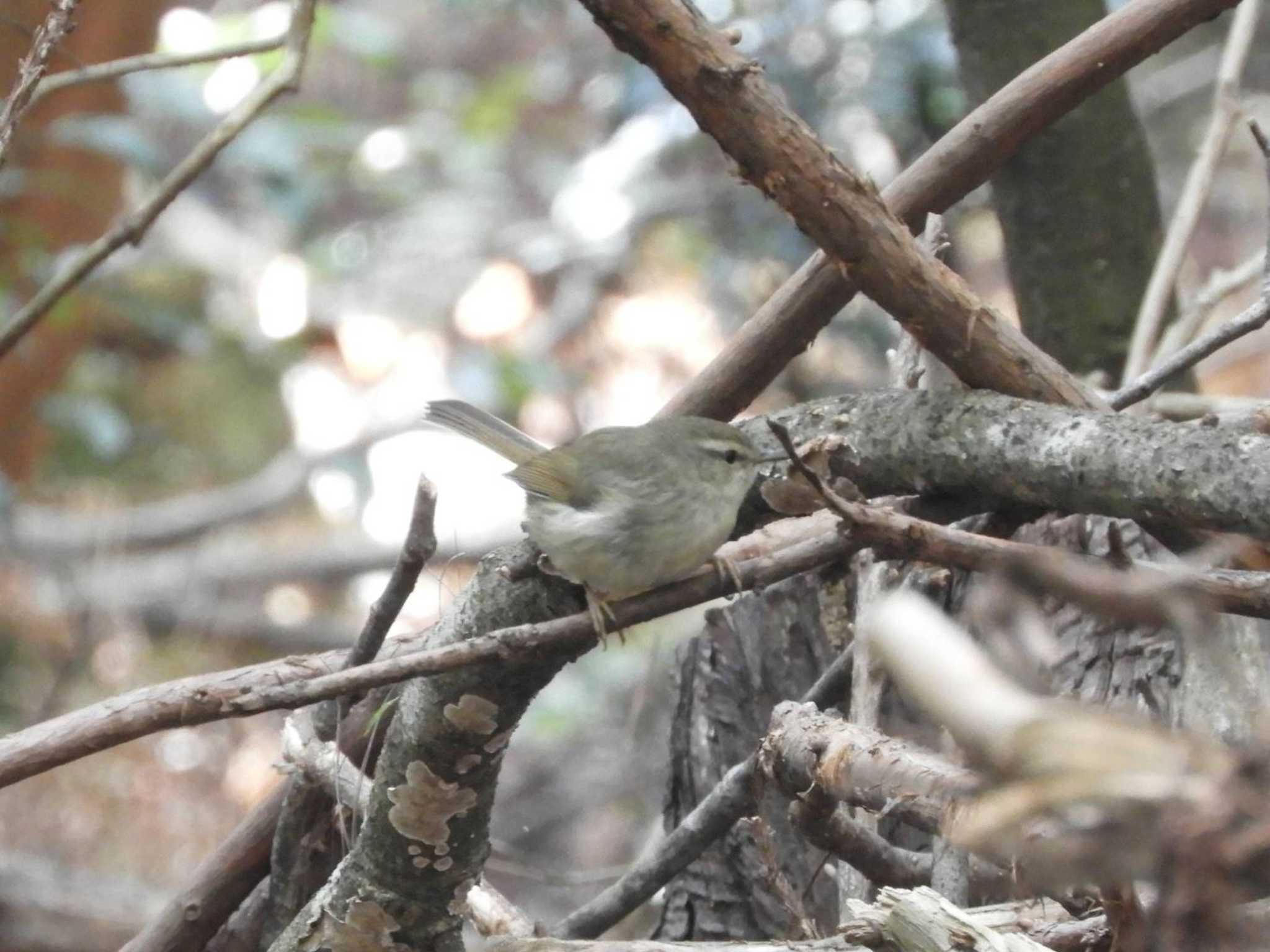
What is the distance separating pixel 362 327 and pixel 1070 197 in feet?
17.8

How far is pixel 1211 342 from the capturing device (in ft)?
6.48

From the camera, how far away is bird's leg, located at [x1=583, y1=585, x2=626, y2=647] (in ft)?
5.55

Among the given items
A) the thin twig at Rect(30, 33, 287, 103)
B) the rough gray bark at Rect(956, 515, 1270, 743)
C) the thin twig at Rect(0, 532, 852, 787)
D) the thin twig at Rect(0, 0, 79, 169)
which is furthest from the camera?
the thin twig at Rect(30, 33, 287, 103)

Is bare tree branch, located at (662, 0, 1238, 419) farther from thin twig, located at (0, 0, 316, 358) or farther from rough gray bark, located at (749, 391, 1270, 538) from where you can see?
thin twig, located at (0, 0, 316, 358)

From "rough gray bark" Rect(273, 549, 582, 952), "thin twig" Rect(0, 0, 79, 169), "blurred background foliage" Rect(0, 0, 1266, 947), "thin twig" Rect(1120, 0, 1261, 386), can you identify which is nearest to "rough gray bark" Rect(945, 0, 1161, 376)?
"thin twig" Rect(1120, 0, 1261, 386)

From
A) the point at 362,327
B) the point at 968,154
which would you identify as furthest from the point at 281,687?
the point at 362,327

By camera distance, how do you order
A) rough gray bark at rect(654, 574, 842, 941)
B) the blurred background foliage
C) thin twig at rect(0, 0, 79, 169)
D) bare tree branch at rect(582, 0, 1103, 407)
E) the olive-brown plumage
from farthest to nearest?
1. the blurred background foliage
2. rough gray bark at rect(654, 574, 842, 941)
3. the olive-brown plumage
4. thin twig at rect(0, 0, 79, 169)
5. bare tree branch at rect(582, 0, 1103, 407)

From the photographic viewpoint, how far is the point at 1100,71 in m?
2.03

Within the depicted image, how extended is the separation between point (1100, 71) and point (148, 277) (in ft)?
19.1

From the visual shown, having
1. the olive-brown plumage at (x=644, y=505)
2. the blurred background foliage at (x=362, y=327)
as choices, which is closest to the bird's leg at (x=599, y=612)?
the olive-brown plumage at (x=644, y=505)

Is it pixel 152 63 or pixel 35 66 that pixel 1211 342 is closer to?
pixel 35 66

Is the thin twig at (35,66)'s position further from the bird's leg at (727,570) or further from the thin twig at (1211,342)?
the thin twig at (1211,342)

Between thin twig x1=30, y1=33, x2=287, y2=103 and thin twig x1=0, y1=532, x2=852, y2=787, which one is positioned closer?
thin twig x1=0, y1=532, x2=852, y2=787

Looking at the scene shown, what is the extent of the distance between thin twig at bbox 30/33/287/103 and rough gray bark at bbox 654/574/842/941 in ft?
4.37
